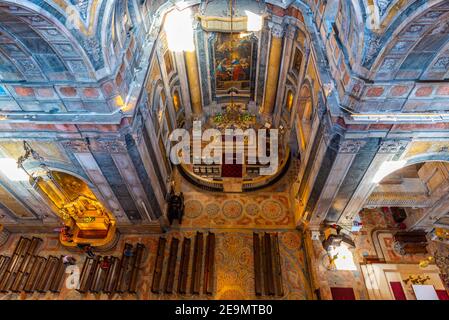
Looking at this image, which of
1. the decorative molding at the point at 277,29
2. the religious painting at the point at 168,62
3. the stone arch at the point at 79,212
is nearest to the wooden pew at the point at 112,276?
the stone arch at the point at 79,212

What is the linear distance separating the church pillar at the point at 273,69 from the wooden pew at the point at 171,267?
10663mm

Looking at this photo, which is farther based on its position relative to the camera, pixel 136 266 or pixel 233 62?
pixel 233 62

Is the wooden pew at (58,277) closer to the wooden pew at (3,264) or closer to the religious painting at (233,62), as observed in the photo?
the wooden pew at (3,264)

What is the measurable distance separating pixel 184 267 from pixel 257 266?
3599 millimetres

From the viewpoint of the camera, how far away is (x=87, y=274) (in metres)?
14.5

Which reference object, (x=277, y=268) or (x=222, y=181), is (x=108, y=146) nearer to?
(x=222, y=181)

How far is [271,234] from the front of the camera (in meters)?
15.8

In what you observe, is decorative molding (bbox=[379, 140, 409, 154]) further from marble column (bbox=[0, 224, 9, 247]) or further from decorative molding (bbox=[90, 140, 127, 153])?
marble column (bbox=[0, 224, 9, 247])

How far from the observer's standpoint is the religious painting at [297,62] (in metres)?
14.5

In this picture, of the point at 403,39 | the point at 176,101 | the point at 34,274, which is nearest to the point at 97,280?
the point at 34,274

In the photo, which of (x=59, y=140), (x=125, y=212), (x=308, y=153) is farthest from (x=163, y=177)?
(x=308, y=153)

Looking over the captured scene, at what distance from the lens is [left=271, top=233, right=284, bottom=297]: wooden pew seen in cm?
1385
